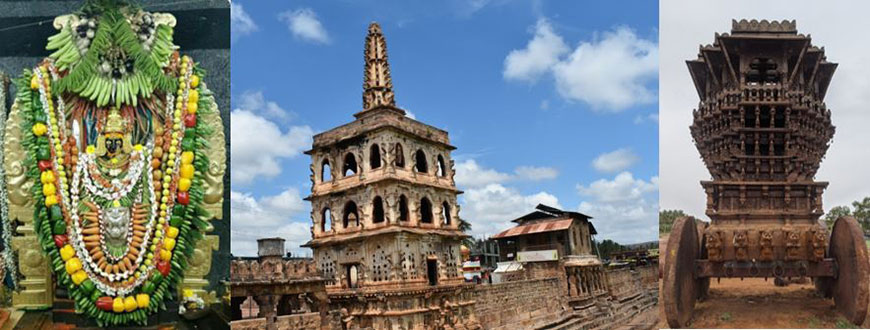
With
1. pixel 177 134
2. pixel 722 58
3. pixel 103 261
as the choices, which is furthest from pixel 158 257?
pixel 722 58

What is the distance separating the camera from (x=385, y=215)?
17859mm

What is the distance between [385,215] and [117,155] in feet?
33.3

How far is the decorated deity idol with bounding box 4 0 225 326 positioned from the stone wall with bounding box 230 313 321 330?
442cm

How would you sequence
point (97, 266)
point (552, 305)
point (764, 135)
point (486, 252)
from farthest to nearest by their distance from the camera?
point (486, 252) < point (552, 305) < point (764, 135) < point (97, 266)

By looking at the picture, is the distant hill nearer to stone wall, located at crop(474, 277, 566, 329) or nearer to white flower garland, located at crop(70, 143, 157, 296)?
stone wall, located at crop(474, 277, 566, 329)

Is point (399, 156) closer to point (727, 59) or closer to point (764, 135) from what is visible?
point (727, 59)

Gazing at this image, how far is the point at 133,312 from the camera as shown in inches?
325

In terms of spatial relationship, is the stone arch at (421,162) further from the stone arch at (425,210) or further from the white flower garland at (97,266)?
the white flower garland at (97,266)

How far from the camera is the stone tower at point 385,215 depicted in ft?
57.6

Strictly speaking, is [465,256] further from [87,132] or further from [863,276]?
[87,132]

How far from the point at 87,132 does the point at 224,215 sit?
249 cm

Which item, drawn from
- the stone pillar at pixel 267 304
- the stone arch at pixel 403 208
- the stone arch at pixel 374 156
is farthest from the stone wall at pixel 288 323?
the stone arch at pixel 374 156

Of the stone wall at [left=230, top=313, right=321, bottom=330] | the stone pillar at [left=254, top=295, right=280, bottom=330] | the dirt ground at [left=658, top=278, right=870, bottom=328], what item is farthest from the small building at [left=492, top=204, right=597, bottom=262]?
the stone pillar at [left=254, top=295, right=280, bottom=330]

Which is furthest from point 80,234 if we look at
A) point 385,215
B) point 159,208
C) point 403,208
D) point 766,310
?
point 766,310
